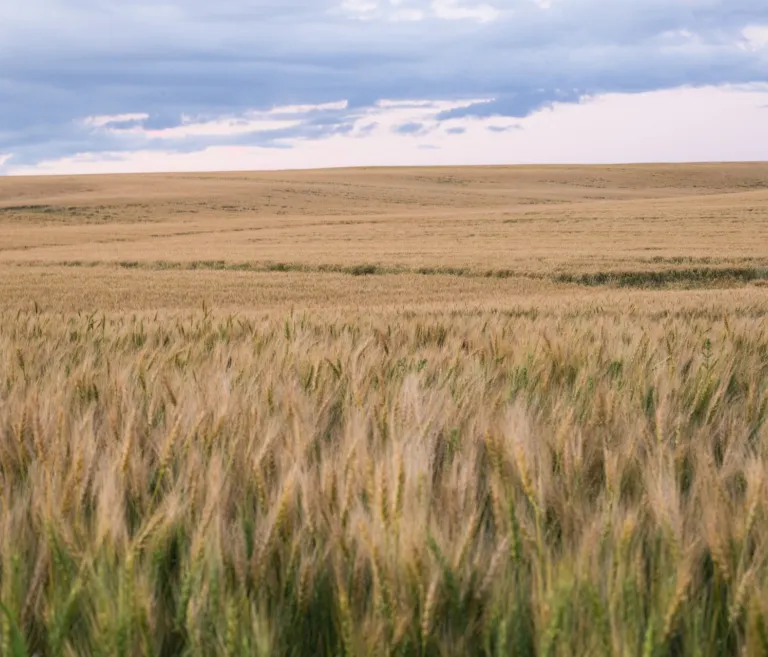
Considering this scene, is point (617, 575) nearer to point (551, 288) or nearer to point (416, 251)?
point (551, 288)

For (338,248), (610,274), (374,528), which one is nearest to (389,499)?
(374,528)

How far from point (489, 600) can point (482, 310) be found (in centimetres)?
884

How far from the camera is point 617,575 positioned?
1.05 metres

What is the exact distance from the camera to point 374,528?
46.3 inches

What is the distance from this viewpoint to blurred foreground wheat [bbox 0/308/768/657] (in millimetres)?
1028

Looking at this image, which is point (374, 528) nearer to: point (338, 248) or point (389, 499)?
point (389, 499)

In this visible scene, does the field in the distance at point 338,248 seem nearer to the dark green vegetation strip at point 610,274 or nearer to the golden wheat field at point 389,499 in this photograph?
the dark green vegetation strip at point 610,274

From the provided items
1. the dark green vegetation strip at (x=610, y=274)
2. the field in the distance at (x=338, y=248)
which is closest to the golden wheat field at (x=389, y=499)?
the field in the distance at (x=338, y=248)

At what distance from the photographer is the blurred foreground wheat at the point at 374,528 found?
1028 millimetres

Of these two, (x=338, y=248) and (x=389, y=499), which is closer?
(x=389, y=499)

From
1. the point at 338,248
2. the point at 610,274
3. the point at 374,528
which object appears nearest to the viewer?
the point at 374,528

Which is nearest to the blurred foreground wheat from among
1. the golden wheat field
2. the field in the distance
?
the golden wheat field

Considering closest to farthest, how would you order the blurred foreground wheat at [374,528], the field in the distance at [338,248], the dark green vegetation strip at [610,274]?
the blurred foreground wheat at [374,528] < the field in the distance at [338,248] < the dark green vegetation strip at [610,274]

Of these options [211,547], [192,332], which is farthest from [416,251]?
[211,547]
